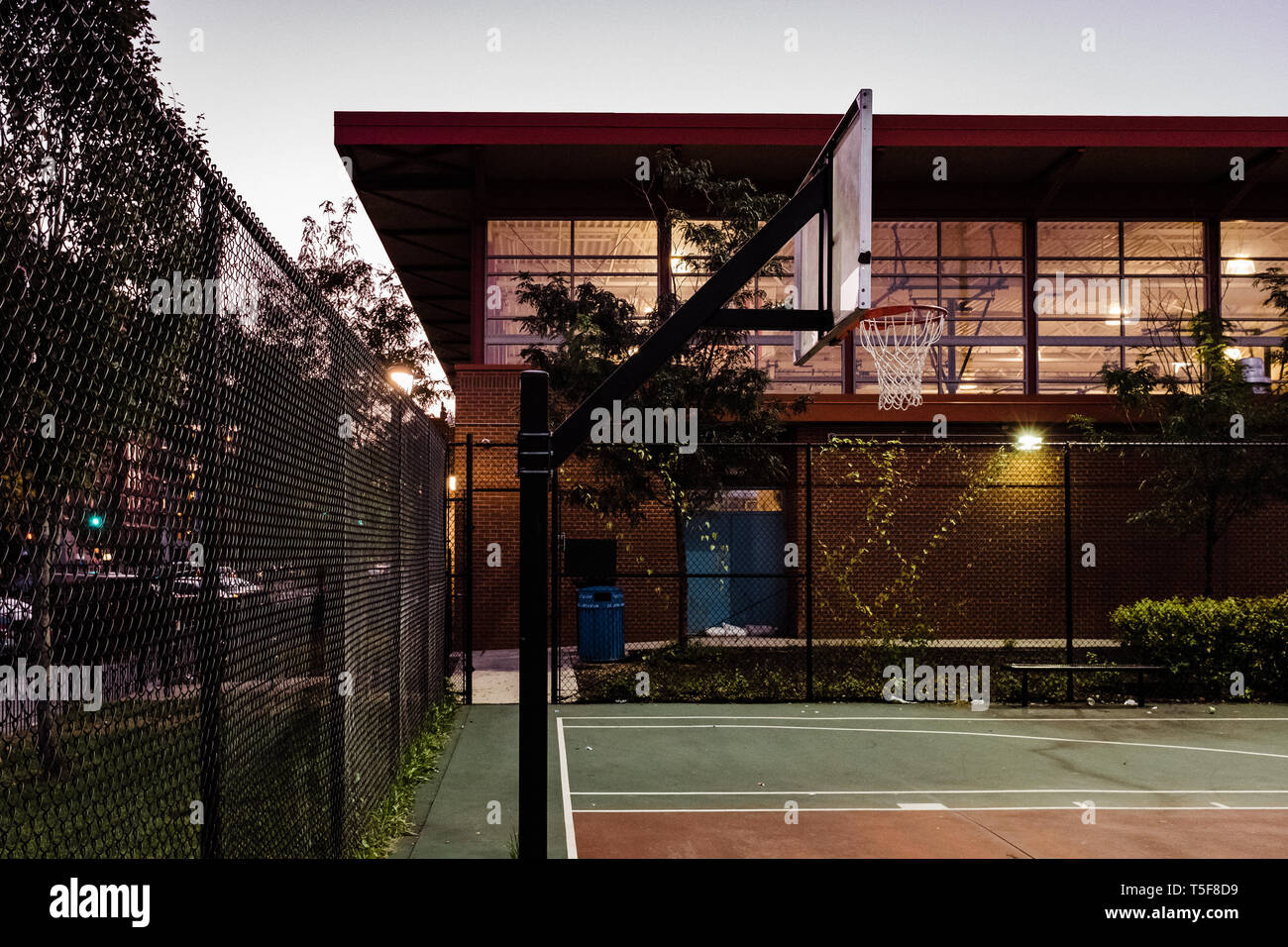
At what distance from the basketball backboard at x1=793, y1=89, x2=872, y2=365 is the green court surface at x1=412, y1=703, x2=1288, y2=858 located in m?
3.62

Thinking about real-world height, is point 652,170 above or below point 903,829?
above

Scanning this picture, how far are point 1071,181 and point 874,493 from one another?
8.09 m

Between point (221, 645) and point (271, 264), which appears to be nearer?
point (221, 645)

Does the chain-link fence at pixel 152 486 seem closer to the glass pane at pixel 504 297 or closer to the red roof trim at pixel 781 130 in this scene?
the red roof trim at pixel 781 130

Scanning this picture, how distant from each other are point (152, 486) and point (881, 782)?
716 cm

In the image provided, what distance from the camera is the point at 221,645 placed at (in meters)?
3.29

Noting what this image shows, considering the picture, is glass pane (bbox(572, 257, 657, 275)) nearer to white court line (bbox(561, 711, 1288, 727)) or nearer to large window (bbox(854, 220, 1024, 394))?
large window (bbox(854, 220, 1024, 394))

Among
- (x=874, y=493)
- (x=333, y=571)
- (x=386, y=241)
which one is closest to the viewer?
(x=333, y=571)

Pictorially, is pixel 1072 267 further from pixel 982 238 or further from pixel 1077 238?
pixel 982 238

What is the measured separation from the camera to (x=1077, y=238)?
20.4 m

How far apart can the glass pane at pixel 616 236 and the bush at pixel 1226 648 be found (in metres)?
11.6

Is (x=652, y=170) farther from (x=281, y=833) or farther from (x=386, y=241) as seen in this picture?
(x=281, y=833)
